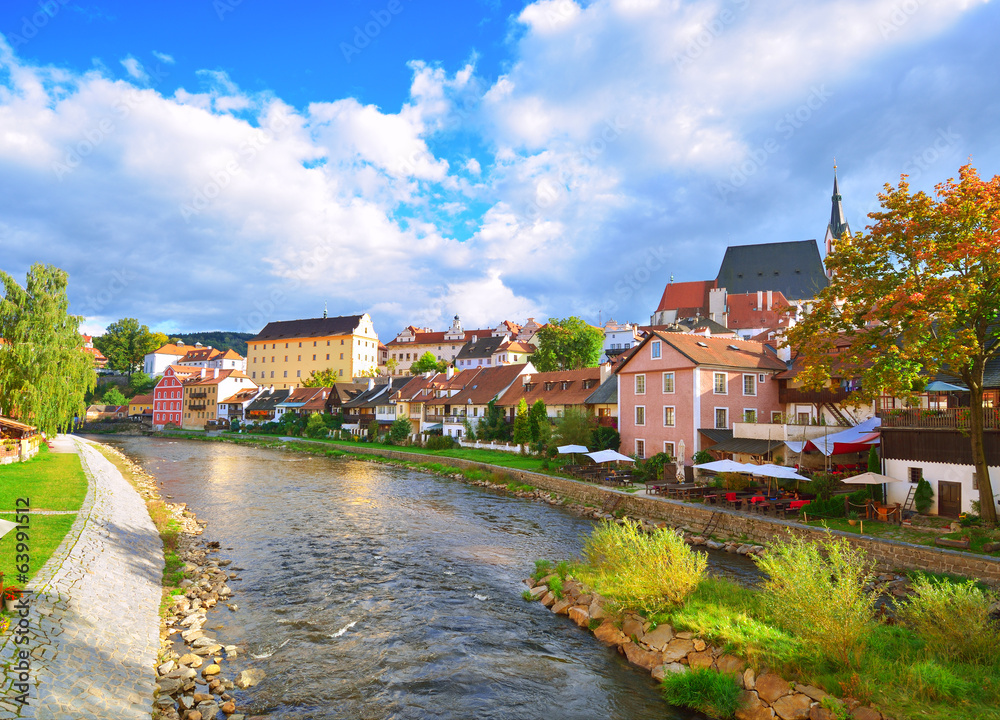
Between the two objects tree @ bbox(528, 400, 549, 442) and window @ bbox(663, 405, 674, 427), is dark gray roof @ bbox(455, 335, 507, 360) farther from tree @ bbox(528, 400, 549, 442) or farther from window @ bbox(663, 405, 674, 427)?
window @ bbox(663, 405, 674, 427)

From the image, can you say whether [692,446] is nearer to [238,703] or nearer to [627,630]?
[627,630]

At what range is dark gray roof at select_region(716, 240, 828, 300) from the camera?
74875mm

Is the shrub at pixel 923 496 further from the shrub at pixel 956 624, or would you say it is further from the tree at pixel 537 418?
the tree at pixel 537 418

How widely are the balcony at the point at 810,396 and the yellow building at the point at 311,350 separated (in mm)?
80310

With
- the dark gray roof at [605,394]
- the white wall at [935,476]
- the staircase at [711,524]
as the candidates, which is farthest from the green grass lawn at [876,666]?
the dark gray roof at [605,394]

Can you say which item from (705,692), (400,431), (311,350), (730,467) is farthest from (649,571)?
(311,350)

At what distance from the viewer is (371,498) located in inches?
1152

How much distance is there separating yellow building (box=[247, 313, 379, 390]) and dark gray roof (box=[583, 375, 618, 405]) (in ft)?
223

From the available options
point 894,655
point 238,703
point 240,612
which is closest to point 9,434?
point 240,612

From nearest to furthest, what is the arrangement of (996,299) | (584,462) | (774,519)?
(996,299)
(774,519)
(584,462)

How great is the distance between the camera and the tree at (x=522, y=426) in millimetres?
41031

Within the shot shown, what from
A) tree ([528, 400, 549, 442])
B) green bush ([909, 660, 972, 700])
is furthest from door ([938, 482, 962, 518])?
tree ([528, 400, 549, 442])

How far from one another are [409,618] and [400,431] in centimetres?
4194

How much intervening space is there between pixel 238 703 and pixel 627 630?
7.44 m
